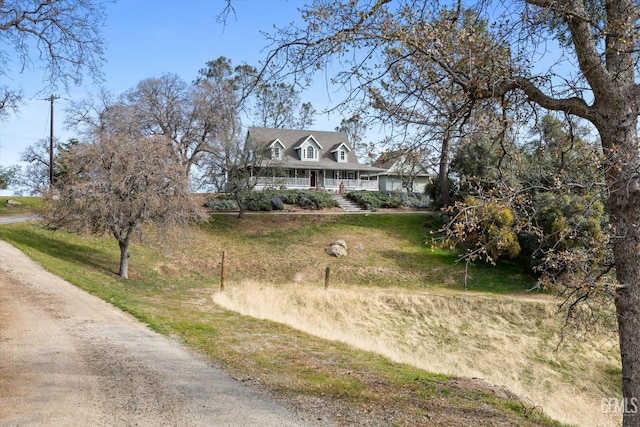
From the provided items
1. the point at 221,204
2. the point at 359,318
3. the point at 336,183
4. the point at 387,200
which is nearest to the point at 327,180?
the point at 336,183

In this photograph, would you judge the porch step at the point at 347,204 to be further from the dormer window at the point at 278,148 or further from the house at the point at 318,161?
the dormer window at the point at 278,148

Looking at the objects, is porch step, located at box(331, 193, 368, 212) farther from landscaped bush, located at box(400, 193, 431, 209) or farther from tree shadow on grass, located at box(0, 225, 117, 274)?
tree shadow on grass, located at box(0, 225, 117, 274)

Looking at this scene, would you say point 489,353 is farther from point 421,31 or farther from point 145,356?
point 421,31

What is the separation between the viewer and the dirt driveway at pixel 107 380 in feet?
16.7

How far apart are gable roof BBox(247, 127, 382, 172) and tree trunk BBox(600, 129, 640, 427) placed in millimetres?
A: 41984

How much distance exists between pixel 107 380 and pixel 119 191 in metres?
13.9

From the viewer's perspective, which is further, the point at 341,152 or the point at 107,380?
the point at 341,152

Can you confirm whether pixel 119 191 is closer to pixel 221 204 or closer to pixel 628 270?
pixel 628 270

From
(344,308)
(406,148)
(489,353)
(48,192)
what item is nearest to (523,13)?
(406,148)

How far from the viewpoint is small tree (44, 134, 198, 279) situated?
1847cm

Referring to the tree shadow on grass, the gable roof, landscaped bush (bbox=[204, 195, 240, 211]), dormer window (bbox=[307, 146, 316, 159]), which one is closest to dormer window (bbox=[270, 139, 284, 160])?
the gable roof

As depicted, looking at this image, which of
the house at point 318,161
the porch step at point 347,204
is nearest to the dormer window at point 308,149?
the house at point 318,161

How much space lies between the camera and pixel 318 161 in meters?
49.7

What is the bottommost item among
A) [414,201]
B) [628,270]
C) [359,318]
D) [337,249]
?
[359,318]
